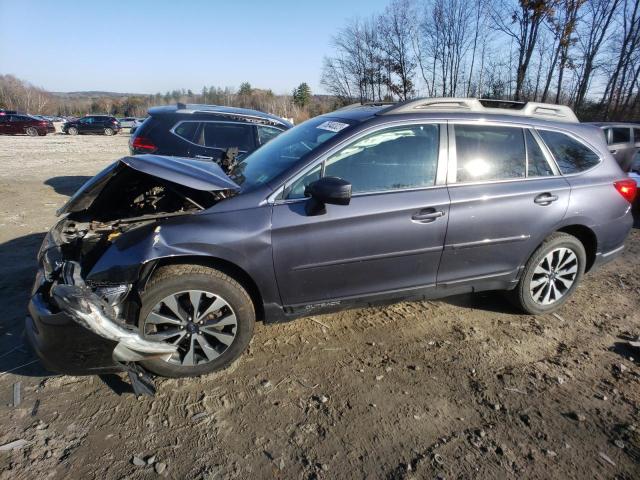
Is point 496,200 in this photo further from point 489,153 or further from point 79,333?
point 79,333

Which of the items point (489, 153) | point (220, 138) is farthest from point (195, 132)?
point (489, 153)

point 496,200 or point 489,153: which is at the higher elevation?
point 489,153

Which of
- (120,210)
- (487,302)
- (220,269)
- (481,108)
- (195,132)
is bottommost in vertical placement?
(487,302)

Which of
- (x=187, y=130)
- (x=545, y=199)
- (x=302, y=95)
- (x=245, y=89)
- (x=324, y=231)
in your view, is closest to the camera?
(x=324, y=231)

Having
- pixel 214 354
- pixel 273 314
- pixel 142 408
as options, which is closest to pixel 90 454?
pixel 142 408

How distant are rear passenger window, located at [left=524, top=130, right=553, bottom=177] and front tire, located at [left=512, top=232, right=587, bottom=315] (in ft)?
1.83

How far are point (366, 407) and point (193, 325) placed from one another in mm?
1227

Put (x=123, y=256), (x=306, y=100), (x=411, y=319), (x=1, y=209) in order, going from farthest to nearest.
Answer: (x=306, y=100), (x=1, y=209), (x=411, y=319), (x=123, y=256)

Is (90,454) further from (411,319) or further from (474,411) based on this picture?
(411,319)

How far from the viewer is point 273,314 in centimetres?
284

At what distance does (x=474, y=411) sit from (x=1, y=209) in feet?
25.0

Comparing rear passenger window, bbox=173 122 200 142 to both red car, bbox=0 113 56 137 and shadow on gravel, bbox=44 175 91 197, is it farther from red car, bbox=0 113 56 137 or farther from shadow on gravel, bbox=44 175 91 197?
red car, bbox=0 113 56 137

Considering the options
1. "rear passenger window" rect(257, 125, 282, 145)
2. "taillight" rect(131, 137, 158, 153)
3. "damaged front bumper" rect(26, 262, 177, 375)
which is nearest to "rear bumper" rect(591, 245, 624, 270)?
"damaged front bumper" rect(26, 262, 177, 375)

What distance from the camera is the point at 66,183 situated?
30.9ft
